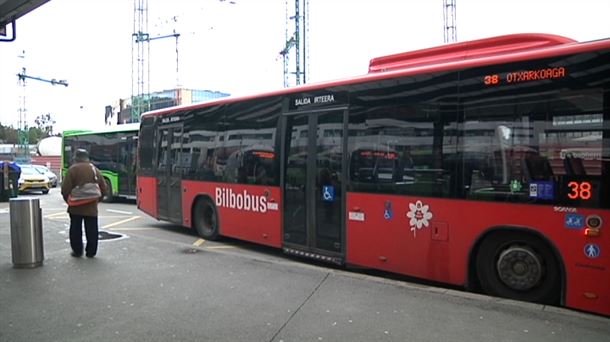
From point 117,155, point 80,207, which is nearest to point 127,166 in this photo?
point 117,155

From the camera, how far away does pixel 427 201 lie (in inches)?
250

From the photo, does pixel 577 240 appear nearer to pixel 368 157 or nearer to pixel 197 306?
pixel 368 157

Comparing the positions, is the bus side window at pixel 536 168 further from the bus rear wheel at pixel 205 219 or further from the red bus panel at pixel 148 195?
the red bus panel at pixel 148 195

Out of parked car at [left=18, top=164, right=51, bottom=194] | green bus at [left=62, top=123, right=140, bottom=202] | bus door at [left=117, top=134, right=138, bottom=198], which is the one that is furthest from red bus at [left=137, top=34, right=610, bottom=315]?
parked car at [left=18, top=164, right=51, bottom=194]

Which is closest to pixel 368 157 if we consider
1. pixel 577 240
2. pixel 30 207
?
pixel 577 240

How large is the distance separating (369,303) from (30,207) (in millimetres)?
5155

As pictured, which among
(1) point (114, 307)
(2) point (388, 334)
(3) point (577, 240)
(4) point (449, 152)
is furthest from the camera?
(4) point (449, 152)

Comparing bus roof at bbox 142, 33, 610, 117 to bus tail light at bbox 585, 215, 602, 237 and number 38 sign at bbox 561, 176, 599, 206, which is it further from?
bus tail light at bbox 585, 215, 602, 237

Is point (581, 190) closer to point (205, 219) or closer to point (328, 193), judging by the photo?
point (328, 193)

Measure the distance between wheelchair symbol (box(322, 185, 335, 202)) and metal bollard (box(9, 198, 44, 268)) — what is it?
423 centimetres

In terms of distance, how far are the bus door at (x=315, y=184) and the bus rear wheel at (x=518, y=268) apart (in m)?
2.18

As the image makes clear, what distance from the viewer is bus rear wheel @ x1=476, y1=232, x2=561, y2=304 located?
Result: 18.1 feet

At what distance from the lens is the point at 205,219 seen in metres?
10.9

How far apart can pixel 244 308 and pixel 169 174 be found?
6.85 meters
